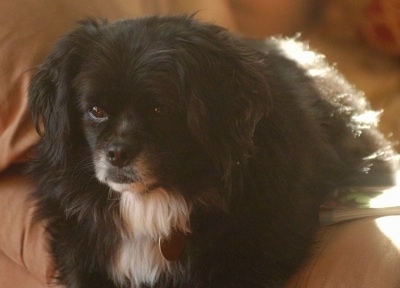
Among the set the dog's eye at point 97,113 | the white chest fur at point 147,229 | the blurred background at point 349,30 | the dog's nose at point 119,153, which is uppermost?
the blurred background at point 349,30

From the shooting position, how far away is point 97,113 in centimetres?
122

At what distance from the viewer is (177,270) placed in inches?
51.1

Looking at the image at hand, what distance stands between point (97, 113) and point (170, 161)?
0.16m

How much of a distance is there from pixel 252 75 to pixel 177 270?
0.40 metres

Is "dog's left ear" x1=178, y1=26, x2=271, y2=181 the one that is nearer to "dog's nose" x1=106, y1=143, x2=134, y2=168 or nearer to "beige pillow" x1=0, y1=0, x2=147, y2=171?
"dog's nose" x1=106, y1=143, x2=134, y2=168

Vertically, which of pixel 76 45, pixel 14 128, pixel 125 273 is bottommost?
pixel 125 273

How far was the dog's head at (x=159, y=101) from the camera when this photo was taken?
1183mm

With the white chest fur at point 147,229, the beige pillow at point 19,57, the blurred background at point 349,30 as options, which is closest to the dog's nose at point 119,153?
the white chest fur at point 147,229

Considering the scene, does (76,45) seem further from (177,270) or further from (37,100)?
(177,270)

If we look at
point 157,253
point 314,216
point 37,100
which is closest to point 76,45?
point 37,100

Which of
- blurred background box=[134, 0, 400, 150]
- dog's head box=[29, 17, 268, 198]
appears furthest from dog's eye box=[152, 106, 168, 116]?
blurred background box=[134, 0, 400, 150]

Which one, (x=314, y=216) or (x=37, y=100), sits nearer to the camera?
(x=37, y=100)

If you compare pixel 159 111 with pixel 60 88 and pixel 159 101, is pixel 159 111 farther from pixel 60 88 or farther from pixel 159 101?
pixel 60 88

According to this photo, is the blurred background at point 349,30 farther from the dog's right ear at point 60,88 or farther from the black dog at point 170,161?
the dog's right ear at point 60,88
